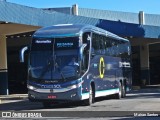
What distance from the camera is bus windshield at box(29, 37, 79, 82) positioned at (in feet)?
66.5

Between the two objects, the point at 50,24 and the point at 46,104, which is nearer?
the point at 46,104

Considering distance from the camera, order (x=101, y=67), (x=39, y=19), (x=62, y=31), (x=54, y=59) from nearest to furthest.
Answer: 1. (x=54, y=59)
2. (x=62, y=31)
3. (x=101, y=67)
4. (x=39, y=19)

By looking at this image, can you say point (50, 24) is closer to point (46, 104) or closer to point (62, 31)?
point (46, 104)

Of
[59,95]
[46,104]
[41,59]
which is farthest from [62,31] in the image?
[46,104]

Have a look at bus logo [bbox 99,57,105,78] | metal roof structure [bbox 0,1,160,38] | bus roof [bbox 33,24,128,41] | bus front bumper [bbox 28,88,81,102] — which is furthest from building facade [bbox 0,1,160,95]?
bus front bumper [bbox 28,88,81,102]

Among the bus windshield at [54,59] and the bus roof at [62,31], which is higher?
the bus roof at [62,31]

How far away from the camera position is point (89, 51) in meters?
21.3

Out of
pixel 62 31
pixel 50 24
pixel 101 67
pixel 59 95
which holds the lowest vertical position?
pixel 59 95

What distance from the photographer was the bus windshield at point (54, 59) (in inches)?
798

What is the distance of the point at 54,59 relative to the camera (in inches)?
808

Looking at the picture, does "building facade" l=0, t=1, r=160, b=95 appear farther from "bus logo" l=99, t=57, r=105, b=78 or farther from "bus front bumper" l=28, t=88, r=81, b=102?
"bus front bumper" l=28, t=88, r=81, b=102

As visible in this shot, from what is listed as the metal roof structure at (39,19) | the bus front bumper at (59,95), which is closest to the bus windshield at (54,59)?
the bus front bumper at (59,95)

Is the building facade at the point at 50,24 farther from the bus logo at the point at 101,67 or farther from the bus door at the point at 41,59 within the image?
the bus door at the point at 41,59

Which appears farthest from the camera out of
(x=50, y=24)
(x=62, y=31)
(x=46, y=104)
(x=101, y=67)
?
(x=50, y=24)
